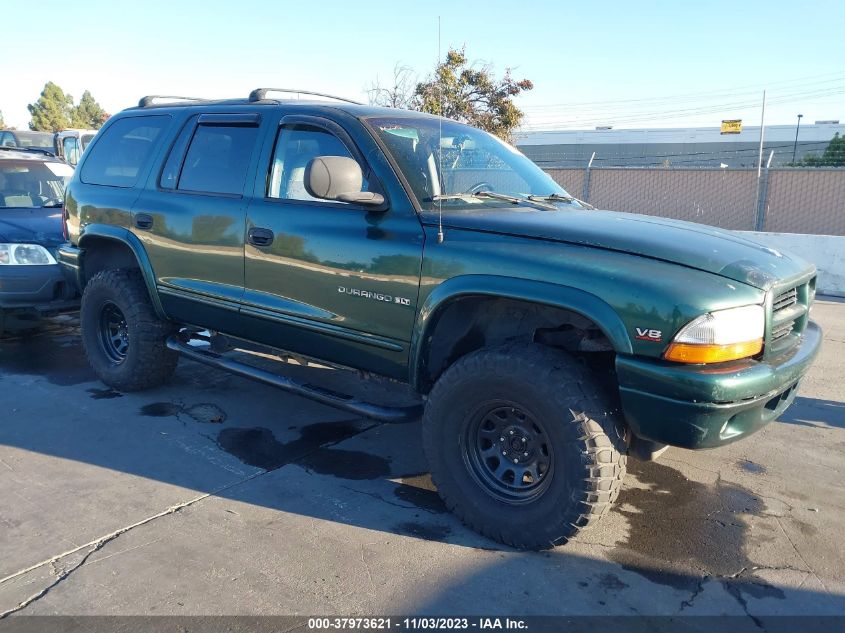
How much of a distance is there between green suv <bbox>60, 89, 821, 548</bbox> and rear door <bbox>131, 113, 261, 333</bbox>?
0.6 inches

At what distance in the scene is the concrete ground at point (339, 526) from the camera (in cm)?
295

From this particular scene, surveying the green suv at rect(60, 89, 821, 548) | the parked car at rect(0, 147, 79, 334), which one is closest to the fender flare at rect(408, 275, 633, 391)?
the green suv at rect(60, 89, 821, 548)

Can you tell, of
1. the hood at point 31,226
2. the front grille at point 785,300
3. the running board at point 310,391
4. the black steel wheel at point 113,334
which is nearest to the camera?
the front grille at point 785,300

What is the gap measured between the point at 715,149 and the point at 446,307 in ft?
138

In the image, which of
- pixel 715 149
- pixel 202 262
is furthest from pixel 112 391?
pixel 715 149

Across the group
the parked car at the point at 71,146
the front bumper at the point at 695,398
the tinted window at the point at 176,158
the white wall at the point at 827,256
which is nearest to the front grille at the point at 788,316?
the front bumper at the point at 695,398

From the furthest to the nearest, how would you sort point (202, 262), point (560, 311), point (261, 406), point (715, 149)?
point (715, 149), point (261, 406), point (202, 262), point (560, 311)

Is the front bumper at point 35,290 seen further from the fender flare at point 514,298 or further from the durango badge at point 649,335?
the durango badge at point 649,335

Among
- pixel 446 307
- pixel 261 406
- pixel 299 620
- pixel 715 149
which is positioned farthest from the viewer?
pixel 715 149

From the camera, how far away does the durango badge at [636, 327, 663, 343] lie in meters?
2.88

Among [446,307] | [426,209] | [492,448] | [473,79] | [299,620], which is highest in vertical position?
[473,79]

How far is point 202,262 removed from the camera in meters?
4.57

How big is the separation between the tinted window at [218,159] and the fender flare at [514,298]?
1650mm

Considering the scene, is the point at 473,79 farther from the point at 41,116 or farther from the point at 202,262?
the point at 41,116
